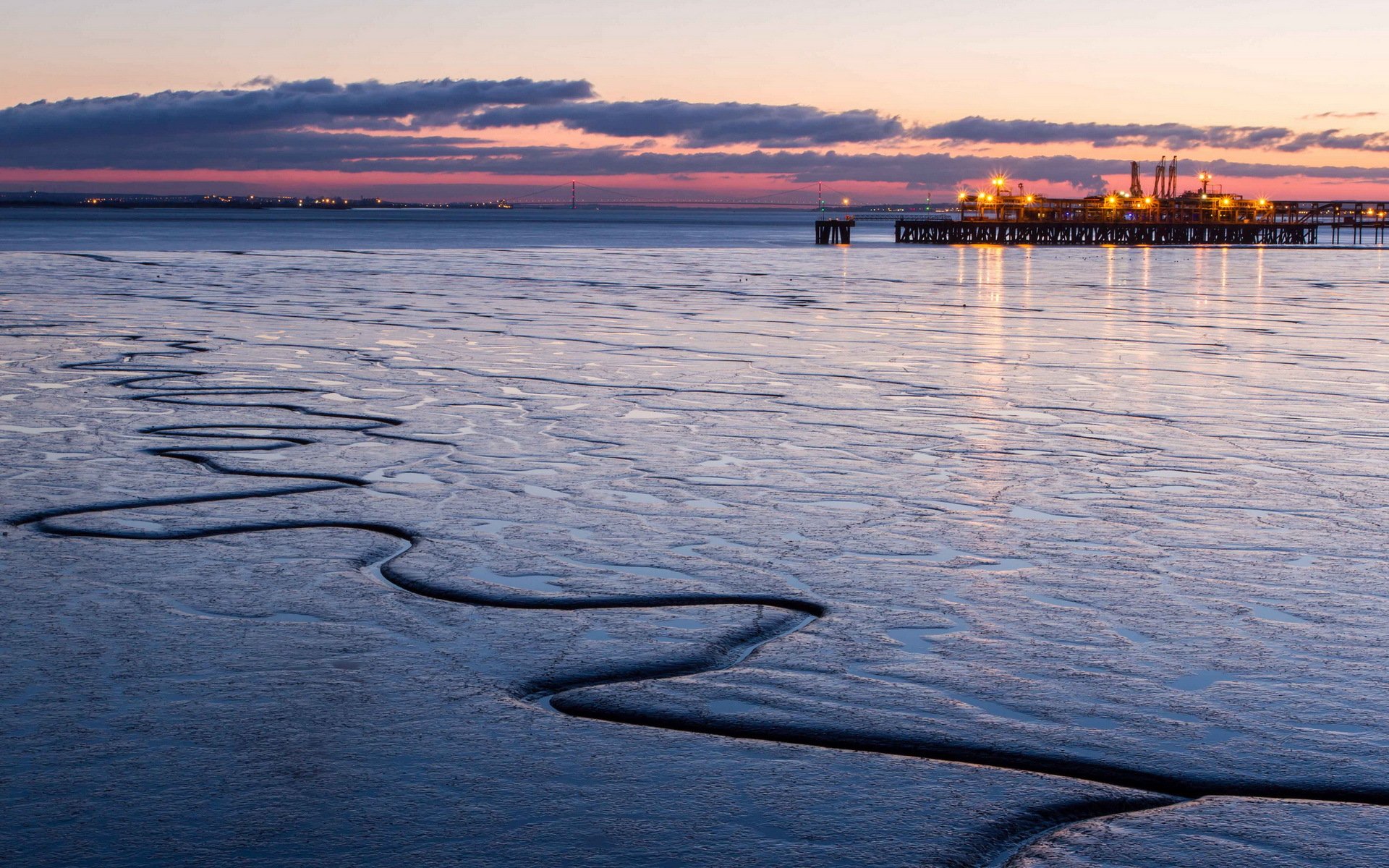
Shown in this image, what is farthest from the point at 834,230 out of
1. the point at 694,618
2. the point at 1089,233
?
the point at 694,618

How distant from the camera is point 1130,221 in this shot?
4387 inches

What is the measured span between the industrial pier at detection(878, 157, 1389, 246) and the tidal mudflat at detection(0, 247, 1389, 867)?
9087cm

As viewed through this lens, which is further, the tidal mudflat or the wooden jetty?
the wooden jetty

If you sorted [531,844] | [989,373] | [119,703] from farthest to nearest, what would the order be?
1. [989,373]
2. [119,703]
3. [531,844]

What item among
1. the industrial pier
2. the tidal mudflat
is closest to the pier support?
the industrial pier

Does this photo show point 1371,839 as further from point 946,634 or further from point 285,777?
point 285,777

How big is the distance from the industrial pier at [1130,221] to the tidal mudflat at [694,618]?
90.9 m

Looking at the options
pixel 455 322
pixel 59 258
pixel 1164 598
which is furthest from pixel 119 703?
pixel 59 258

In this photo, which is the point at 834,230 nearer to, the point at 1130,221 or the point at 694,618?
the point at 1130,221

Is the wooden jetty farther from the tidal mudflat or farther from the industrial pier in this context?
the tidal mudflat

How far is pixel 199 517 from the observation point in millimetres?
7387

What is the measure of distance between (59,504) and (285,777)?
14.0 feet

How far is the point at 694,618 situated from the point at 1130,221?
369ft

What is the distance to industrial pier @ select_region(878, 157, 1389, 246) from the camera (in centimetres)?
10306
